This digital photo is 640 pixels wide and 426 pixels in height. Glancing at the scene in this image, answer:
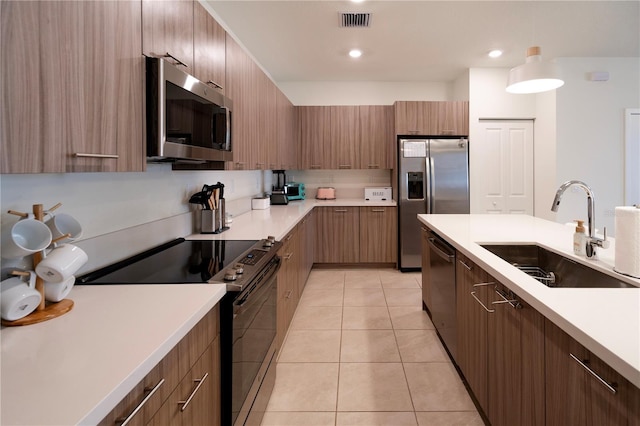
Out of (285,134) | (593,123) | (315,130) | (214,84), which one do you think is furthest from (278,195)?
(593,123)

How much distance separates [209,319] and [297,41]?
331cm

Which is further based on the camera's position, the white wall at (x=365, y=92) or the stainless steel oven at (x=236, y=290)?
the white wall at (x=365, y=92)

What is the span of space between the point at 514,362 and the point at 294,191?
391 cm

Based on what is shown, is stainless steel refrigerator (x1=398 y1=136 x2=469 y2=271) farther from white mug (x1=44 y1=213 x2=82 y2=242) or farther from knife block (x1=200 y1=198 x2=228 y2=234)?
white mug (x1=44 y1=213 x2=82 y2=242)

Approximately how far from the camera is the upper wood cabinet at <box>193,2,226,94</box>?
183cm

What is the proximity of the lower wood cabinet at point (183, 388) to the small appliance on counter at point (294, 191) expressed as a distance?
3.76m

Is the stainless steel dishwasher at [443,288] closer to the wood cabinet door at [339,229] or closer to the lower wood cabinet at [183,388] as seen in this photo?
the lower wood cabinet at [183,388]

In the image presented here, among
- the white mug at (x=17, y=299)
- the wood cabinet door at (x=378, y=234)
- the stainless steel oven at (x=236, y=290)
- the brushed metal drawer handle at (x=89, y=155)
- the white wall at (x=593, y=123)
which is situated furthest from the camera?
the wood cabinet door at (x=378, y=234)

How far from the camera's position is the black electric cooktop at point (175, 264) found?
1323 mm

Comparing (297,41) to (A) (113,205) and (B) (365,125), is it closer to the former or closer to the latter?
(B) (365,125)

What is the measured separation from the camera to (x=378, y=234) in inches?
187

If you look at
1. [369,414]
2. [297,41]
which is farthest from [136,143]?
[297,41]

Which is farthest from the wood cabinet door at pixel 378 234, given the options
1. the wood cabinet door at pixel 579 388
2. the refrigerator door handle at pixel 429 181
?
the wood cabinet door at pixel 579 388

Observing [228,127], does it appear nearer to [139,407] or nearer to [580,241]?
[139,407]
